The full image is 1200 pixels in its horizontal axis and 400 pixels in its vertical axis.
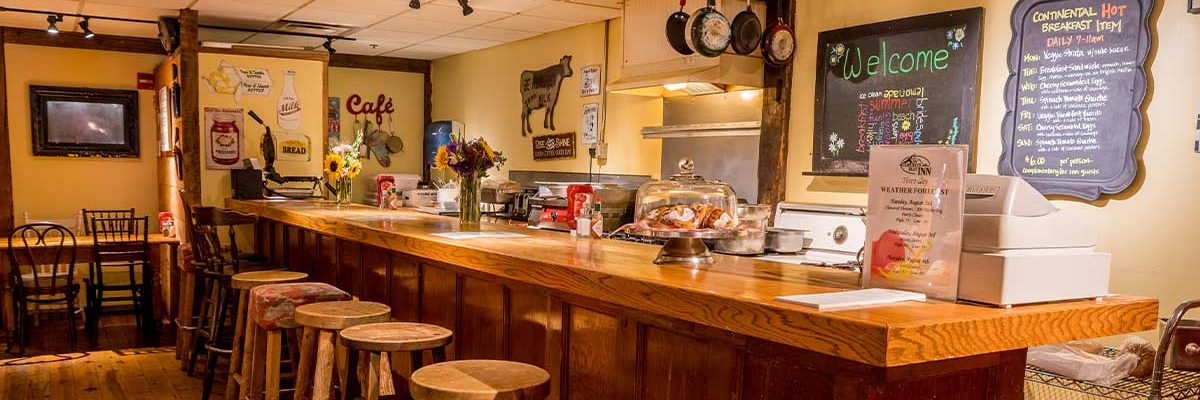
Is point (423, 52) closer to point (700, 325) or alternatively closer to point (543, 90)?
point (543, 90)

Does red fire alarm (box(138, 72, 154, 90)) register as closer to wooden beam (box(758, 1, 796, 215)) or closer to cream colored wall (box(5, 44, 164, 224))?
cream colored wall (box(5, 44, 164, 224))

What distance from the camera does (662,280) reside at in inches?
87.0

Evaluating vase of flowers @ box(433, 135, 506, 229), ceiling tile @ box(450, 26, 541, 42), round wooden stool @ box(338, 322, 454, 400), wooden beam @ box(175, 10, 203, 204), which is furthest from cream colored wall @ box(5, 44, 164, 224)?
round wooden stool @ box(338, 322, 454, 400)

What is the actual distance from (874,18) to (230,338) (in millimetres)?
4301

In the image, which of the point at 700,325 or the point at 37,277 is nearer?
the point at 700,325

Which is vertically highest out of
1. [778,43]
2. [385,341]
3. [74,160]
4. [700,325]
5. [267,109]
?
[778,43]

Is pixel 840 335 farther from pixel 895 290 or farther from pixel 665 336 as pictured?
pixel 665 336

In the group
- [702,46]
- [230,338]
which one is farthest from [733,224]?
[230,338]

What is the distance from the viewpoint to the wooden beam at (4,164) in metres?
7.79

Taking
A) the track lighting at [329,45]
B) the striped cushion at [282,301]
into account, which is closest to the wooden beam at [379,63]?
the track lighting at [329,45]

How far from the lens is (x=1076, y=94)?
12.5ft

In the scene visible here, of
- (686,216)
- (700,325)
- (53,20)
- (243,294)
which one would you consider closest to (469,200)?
(243,294)

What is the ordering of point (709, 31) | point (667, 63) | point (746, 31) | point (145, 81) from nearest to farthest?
point (709, 31), point (746, 31), point (667, 63), point (145, 81)

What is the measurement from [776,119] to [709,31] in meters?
0.81
